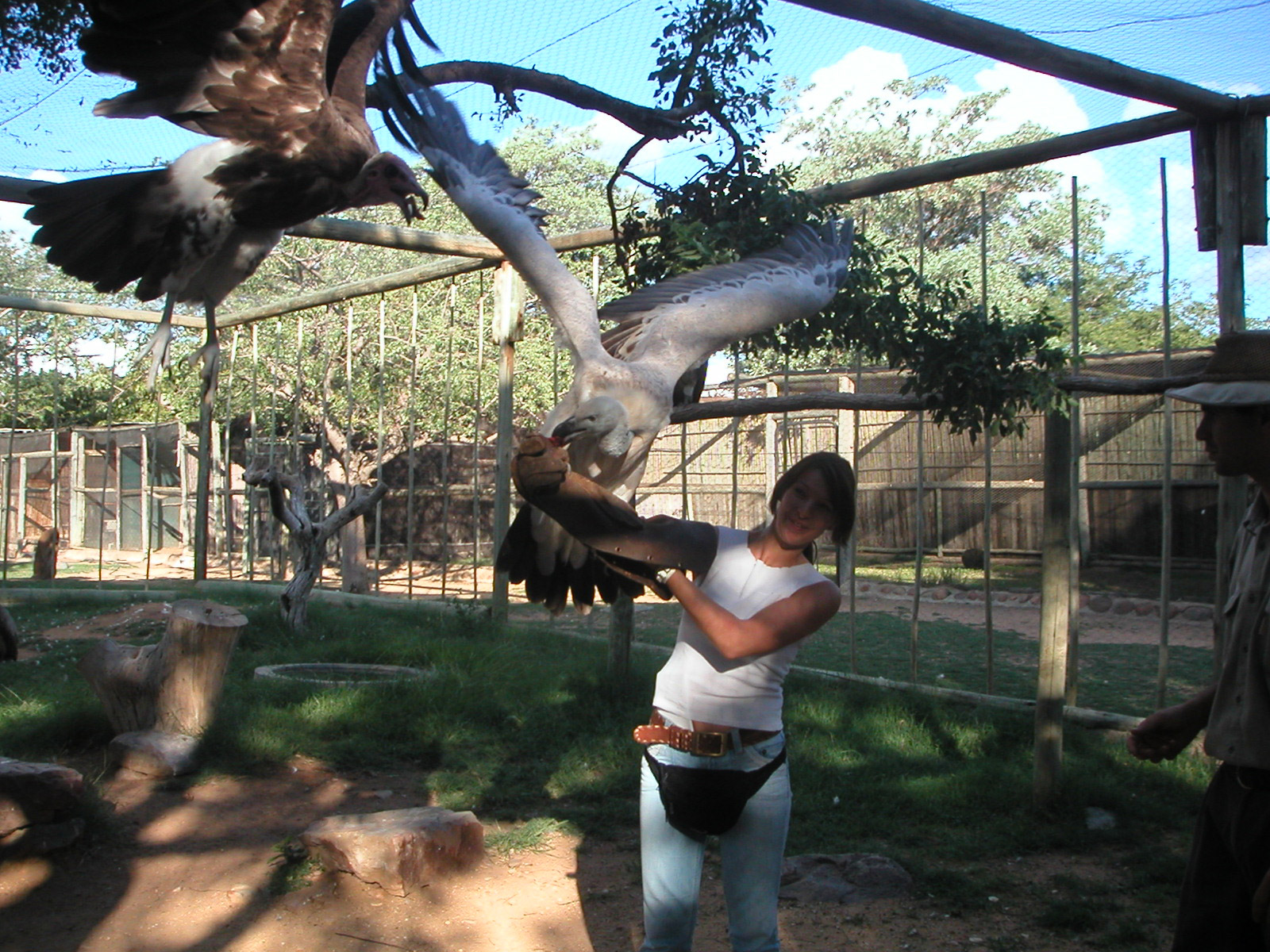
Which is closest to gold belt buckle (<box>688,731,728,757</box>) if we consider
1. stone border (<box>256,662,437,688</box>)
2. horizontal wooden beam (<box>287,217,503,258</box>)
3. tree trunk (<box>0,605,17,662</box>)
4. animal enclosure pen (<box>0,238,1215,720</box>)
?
tree trunk (<box>0,605,17,662</box>)

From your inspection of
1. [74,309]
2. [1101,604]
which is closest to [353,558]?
[74,309]

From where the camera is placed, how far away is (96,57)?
2.27 m

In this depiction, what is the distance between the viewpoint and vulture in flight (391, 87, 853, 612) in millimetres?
2879

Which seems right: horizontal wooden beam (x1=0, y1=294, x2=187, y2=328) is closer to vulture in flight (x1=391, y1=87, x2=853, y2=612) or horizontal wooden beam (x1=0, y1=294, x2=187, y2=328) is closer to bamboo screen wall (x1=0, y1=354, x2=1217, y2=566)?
bamboo screen wall (x1=0, y1=354, x2=1217, y2=566)

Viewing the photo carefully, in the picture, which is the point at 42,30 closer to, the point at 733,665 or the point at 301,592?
the point at 733,665

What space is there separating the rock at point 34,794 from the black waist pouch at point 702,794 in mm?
2189

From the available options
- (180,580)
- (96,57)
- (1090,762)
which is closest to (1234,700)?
(1090,762)

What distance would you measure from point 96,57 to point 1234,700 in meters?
2.60

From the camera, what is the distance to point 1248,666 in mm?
1971

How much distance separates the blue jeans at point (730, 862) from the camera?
218 centimetres

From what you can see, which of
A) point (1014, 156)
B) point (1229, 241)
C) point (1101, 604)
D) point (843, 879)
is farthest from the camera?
point (1101, 604)

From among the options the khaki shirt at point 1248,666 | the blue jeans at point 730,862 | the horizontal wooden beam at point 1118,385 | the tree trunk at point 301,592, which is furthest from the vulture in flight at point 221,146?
the tree trunk at point 301,592

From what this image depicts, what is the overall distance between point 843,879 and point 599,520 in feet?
6.03

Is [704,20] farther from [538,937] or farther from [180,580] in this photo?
[180,580]
